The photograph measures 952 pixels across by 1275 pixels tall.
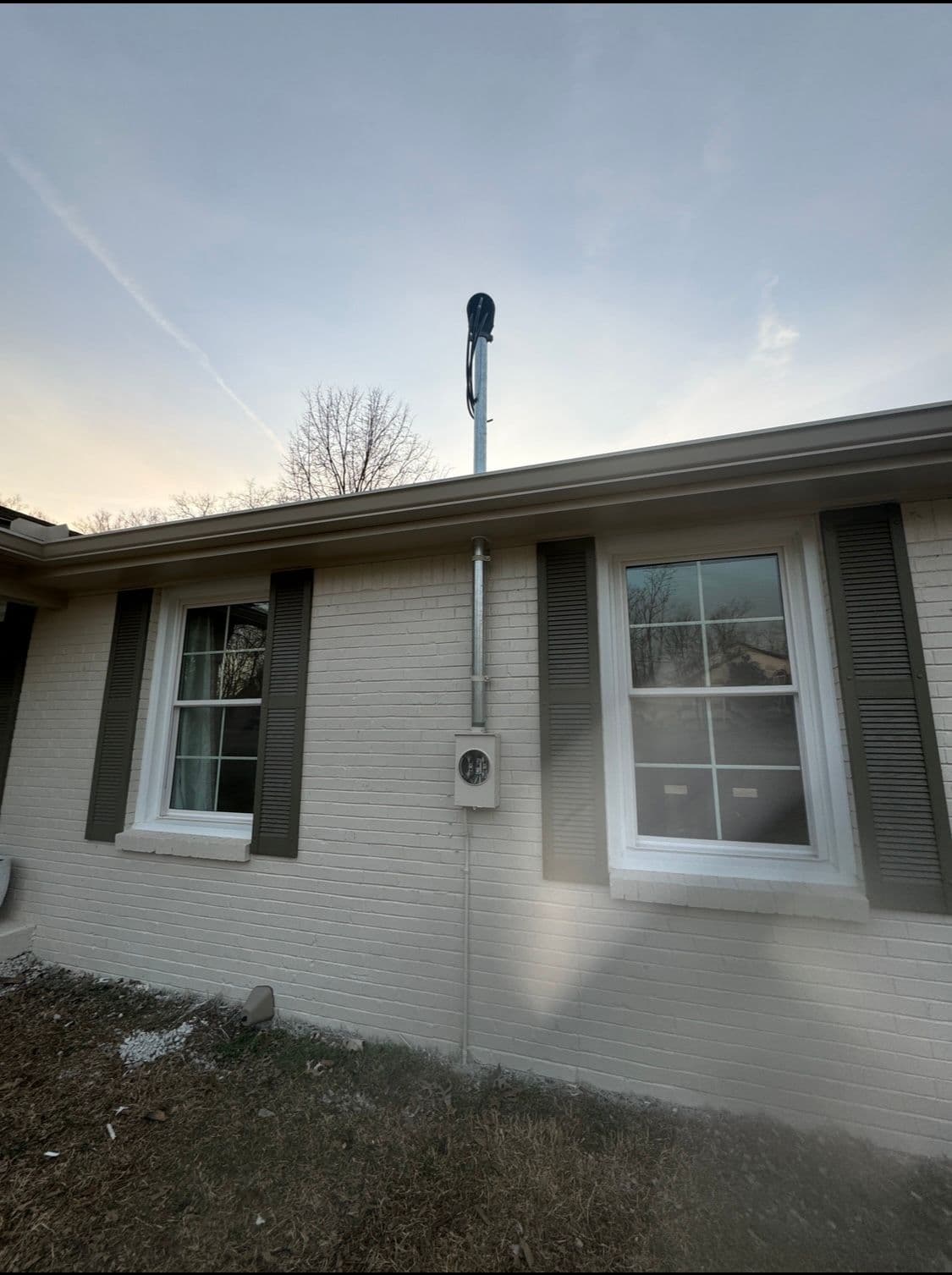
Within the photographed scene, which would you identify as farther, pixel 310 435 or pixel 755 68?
pixel 310 435

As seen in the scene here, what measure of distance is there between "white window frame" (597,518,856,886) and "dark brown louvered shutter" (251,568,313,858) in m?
1.93

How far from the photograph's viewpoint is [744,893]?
2264mm

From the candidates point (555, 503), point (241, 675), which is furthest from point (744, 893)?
point (241, 675)


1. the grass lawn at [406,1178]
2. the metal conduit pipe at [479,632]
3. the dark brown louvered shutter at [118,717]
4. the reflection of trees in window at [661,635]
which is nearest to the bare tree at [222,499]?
the dark brown louvered shutter at [118,717]

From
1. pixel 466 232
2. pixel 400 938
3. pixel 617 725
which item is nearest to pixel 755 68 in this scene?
pixel 466 232

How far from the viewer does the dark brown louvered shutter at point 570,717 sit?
8.31 feet

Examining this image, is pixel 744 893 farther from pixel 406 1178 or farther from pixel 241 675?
pixel 241 675

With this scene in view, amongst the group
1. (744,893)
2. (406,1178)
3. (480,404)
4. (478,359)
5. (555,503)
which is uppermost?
(478,359)

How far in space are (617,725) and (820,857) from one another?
1.09m

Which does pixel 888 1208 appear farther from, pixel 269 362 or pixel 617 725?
pixel 269 362

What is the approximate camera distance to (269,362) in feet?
15.1

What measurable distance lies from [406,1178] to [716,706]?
7.96 feet

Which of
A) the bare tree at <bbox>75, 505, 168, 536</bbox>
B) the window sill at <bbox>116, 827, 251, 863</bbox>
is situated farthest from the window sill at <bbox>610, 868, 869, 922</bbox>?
the bare tree at <bbox>75, 505, 168, 536</bbox>

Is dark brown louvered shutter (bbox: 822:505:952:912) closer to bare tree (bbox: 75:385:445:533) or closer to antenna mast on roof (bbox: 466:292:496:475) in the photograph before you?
antenna mast on roof (bbox: 466:292:496:475)
